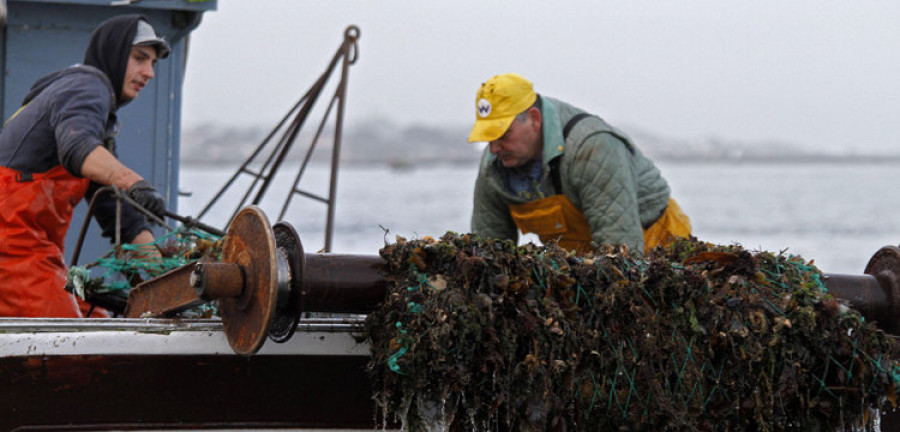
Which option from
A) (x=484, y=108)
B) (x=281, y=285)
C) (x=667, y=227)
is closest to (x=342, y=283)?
(x=281, y=285)

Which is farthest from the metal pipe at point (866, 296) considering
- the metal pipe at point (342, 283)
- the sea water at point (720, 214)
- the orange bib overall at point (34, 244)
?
the sea water at point (720, 214)

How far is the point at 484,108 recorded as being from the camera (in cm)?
522

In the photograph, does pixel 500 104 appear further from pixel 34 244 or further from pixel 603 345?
pixel 603 345

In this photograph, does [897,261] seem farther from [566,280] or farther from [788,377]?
[566,280]

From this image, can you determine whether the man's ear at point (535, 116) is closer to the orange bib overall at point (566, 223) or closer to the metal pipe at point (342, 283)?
the orange bib overall at point (566, 223)

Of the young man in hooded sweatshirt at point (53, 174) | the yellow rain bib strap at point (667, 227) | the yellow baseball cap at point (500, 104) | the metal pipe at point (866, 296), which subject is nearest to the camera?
the metal pipe at point (866, 296)

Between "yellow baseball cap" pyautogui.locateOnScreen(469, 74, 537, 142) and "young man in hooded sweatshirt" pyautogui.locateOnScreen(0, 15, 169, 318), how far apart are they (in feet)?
5.03

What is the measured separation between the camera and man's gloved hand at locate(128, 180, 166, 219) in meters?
4.46

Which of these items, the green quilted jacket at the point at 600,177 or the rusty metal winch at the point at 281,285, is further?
the green quilted jacket at the point at 600,177

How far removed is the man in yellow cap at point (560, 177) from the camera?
199 inches

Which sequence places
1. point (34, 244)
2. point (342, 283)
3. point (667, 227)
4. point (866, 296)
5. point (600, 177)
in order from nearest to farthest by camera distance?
1. point (342, 283)
2. point (866, 296)
3. point (34, 244)
4. point (600, 177)
5. point (667, 227)

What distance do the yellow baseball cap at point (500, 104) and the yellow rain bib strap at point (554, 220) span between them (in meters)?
0.47

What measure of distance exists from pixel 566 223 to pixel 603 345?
2.51m

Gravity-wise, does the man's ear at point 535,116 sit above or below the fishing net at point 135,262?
above
